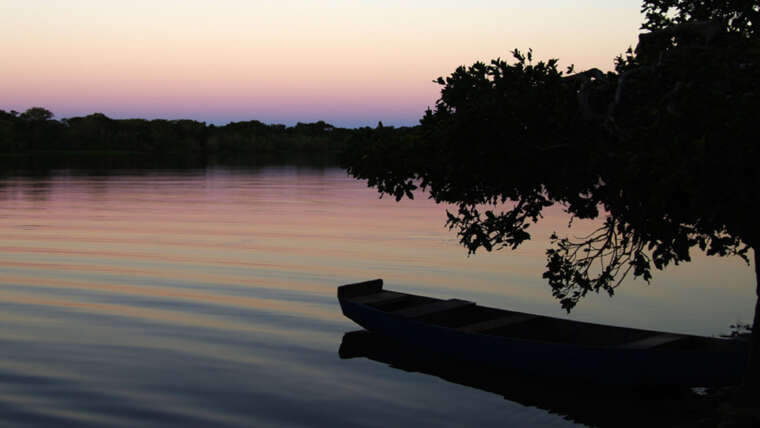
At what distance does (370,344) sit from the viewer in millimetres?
19312

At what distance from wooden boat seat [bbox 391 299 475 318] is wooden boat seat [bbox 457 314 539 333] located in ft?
3.12

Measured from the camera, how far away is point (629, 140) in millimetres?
11031

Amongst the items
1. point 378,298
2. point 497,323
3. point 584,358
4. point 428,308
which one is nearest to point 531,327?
point 497,323

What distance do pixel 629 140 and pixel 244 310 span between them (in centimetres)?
1365

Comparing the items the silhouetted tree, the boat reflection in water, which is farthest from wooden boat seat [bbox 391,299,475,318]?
the silhouetted tree

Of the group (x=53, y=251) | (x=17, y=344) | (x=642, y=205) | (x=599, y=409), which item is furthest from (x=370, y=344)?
(x=53, y=251)

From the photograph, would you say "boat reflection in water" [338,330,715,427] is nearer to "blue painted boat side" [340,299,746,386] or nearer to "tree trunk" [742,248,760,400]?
"blue painted boat side" [340,299,746,386]

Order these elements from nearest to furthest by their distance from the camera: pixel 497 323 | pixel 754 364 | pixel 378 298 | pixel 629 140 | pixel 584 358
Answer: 1. pixel 629 140
2. pixel 754 364
3. pixel 584 358
4. pixel 497 323
5. pixel 378 298

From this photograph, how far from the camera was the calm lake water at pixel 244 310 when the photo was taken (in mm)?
14211

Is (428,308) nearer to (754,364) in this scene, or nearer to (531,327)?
(531,327)

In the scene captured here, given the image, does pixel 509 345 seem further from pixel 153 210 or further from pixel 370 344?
pixel 153 210

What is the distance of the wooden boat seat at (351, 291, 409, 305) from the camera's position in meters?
20.0

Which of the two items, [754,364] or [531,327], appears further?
[531,327]

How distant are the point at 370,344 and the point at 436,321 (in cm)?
168
